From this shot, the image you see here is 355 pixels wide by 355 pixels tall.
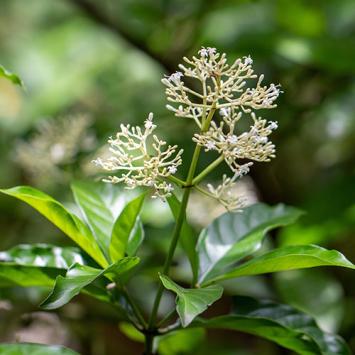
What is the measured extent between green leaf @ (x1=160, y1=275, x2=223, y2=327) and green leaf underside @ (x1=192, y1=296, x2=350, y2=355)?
139 millimetres

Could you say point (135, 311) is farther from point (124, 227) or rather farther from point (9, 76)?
point (9, 76)

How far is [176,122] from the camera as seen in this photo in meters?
1.95

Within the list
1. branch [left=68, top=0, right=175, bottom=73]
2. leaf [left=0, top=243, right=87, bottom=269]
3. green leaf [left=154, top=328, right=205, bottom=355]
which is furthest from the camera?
branch [left=68, top=0, right=175, bottom=73]

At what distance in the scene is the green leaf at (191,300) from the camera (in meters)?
0.71

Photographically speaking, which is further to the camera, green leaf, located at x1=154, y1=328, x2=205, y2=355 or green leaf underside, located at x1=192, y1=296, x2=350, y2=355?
green leaf, located at x1=154, y1=328, x2=205, y2=355

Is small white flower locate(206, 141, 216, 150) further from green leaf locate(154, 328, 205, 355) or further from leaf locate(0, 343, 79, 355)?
green leaf locate(154, 328, 205, 355)

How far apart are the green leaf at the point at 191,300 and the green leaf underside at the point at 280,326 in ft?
0.45

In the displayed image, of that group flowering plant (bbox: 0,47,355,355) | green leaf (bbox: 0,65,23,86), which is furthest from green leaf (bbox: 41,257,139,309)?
green leaf (bbox: 0,65,23,86)

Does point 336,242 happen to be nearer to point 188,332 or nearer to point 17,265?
point 188,332

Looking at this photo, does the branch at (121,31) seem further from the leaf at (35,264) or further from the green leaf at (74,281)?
the green leaf at (74,281)

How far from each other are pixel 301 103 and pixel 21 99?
1.25 metres

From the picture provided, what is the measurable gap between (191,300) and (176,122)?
124 cm

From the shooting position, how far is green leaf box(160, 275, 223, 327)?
0.71m

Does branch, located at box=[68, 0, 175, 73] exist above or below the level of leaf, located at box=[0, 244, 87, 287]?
above
